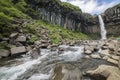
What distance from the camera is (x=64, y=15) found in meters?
62.1

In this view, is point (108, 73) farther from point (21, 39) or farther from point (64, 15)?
point (64, 15)

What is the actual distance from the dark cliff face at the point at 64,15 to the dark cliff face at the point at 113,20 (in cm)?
601

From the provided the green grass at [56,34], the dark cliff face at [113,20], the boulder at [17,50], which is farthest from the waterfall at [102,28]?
the boulder at [17,50]

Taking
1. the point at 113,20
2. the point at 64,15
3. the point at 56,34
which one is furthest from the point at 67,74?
the point at 113,20

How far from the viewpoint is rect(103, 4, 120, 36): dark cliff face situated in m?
60.2

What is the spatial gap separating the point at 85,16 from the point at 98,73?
62.5m

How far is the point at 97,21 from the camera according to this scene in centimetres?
6762

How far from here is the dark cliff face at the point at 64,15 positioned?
174 feet

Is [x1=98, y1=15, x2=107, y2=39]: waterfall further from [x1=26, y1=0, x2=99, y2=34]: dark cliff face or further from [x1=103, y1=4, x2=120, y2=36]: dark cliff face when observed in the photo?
[x1=26, y1=0, x2=99, y2=34]: dark cliff face

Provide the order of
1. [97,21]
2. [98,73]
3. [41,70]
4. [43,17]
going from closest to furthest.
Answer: [98,73], [41,70], [43,17], [97,21]

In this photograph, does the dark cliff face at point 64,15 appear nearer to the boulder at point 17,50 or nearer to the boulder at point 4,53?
the boulder at point 17,50

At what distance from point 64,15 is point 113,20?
65.1 feet

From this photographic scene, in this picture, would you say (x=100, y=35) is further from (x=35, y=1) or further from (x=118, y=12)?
(x=35, y=1)

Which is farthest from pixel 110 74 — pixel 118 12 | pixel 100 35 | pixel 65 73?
pixel 100 35
